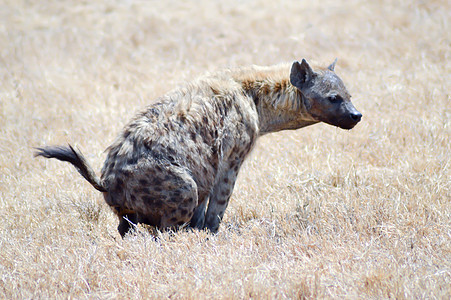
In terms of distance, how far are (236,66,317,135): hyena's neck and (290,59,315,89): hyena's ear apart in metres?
0.10

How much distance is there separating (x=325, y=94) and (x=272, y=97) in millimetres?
465

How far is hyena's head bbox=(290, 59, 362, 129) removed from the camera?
15.2 feet

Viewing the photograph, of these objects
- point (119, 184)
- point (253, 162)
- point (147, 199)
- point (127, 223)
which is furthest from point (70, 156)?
point (253, 162)

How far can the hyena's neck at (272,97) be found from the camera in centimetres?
472

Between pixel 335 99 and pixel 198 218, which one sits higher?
pixel 335 99

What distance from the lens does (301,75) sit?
15.3 ft

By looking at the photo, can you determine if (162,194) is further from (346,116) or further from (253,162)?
(253,162)

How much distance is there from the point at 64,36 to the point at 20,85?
2686mm

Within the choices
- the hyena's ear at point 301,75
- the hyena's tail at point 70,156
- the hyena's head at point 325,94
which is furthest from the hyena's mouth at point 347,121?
the hyena's tail at point 70,156

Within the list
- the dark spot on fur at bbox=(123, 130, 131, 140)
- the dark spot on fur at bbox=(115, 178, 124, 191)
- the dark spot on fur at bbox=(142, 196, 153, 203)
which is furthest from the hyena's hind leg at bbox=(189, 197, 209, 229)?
the dark spot on fur at bbox=(123, 130, 131, 140)

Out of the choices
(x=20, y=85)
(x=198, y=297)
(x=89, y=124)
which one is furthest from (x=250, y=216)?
(x=20, y=85)

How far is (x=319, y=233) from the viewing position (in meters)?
4.28

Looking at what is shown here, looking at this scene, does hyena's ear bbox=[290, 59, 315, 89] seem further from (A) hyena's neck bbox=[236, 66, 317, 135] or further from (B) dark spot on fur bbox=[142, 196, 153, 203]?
(B) dark spot on fur bbox=[142, 196, 153, 203]

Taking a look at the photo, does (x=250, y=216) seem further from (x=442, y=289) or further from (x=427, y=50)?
(x=427, y=50)
